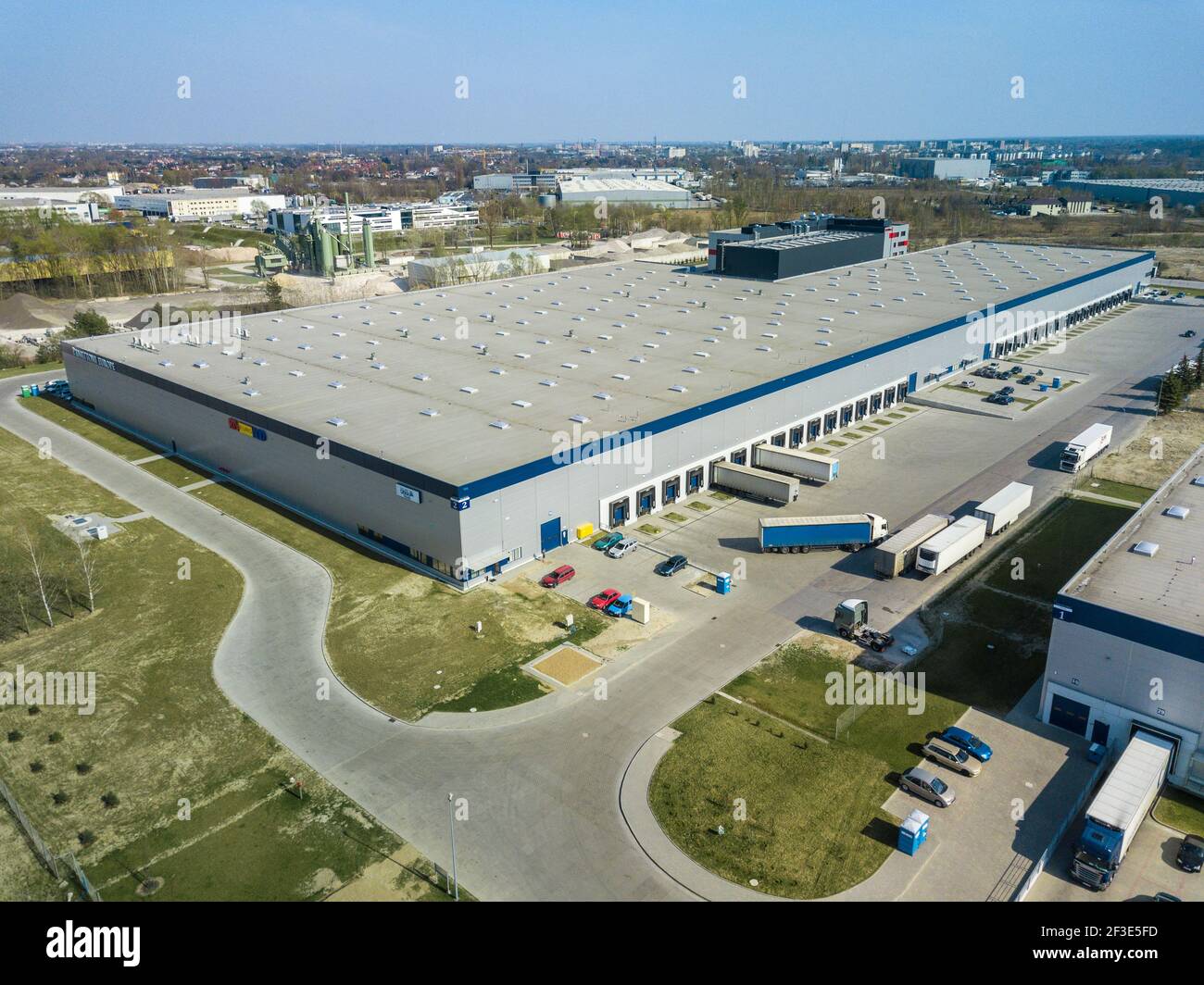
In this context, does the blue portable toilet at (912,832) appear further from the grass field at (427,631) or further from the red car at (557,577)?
the red car at (557,577)

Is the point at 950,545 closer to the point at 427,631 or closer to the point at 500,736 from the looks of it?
the point at 500,736

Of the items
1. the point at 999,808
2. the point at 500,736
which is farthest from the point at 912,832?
the point at 500,736

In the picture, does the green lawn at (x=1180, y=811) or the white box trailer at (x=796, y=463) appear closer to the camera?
the green lawn at (x=1180, y=811)

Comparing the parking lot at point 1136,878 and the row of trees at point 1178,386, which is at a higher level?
the row of trees at point 1178,386

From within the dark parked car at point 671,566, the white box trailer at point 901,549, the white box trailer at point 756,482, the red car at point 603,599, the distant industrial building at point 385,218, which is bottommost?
the red car at point 603,599

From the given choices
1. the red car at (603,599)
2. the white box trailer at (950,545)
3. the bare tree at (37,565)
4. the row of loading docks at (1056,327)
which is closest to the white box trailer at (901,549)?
the white box trailer at (950,545)
